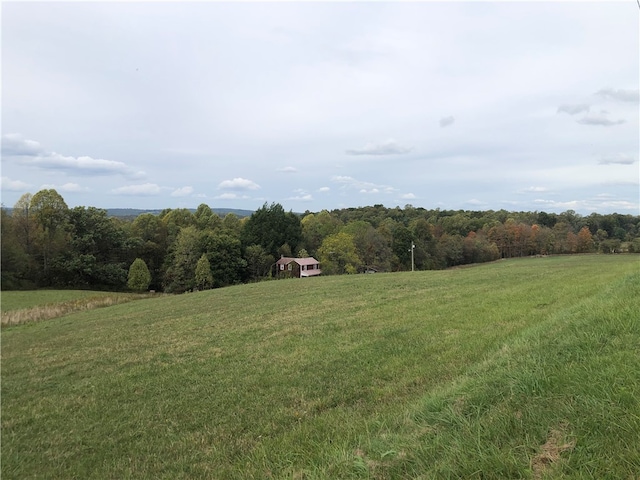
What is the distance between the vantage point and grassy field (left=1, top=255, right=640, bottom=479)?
273 centimetres

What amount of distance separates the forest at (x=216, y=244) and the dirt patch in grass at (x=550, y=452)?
4508 centimetres

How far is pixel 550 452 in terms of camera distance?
2490mm

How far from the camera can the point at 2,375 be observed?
9.26m

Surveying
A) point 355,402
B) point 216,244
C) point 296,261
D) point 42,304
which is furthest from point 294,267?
point 355,402

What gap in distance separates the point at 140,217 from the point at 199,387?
6797cm

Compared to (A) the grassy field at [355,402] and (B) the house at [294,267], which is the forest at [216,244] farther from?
(A) the grassy field at [355,402]

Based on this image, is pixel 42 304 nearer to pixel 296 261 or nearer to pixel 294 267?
pixel 296 261

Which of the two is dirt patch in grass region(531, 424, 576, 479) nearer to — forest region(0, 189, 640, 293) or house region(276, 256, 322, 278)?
forest region(0, 189, 640, 293)

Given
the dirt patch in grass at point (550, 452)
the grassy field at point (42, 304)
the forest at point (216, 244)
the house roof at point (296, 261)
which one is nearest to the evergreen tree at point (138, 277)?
the forest at point (216, 244)

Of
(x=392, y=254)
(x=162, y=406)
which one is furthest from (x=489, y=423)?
(x=392, y=254)

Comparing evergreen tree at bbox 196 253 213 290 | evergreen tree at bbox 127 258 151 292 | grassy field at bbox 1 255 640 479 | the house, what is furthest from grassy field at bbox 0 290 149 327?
the house

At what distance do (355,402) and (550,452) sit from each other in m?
2.94

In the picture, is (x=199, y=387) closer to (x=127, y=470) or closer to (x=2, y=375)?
(x=127, y=470)

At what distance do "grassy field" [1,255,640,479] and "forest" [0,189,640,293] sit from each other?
3842 centimetres
